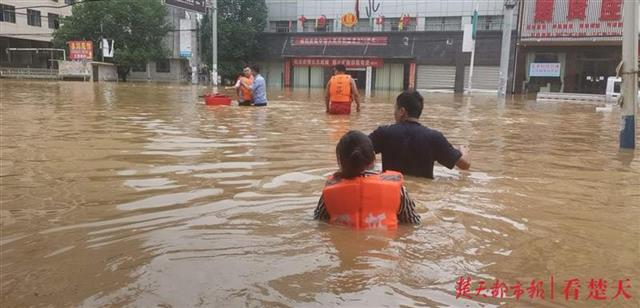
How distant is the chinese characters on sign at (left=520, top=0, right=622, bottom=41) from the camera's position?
32375 millimetres

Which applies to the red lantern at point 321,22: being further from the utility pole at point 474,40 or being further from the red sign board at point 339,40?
the utility pole at point 474,40

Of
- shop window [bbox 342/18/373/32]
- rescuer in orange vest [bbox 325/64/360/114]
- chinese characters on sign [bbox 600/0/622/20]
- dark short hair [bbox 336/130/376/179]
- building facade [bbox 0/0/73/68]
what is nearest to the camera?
dark short hair [bbox 336/130/376/179]

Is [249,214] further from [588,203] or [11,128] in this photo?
[11,128]

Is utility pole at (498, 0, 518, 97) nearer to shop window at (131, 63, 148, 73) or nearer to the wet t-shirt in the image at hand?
shop window at (131, 63, 148, 73)

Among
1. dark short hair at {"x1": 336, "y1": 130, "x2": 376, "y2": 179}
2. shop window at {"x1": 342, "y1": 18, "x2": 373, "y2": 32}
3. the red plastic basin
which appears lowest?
the red plastic basin

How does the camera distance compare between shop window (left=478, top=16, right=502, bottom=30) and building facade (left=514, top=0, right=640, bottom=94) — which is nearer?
building facade (left=514, top=0, right=640, bottom=94)

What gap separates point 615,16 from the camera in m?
32.1

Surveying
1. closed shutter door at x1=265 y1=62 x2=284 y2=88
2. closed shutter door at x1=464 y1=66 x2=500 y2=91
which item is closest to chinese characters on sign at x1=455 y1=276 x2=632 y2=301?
closed shutter door at x1=464 y1=66 x2=500 y2=91

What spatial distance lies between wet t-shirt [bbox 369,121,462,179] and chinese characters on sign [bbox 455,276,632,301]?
2191mm

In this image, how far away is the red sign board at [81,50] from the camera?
129 ft

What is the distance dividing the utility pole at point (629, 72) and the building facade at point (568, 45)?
88.8 ft

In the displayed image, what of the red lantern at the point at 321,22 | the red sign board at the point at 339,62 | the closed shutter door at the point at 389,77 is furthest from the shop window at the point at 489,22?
the red lantern at the point at 321,22

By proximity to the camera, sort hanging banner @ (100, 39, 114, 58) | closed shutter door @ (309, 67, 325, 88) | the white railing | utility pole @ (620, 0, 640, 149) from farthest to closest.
Result: closed shutter door @ (309, 67, 325, 88)
the white railing
hanging banner @ (100, 39, 114, 58)
utility pole @ (620, 0, 640, 149)

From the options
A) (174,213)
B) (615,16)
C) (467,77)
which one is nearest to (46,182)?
(174,213)
